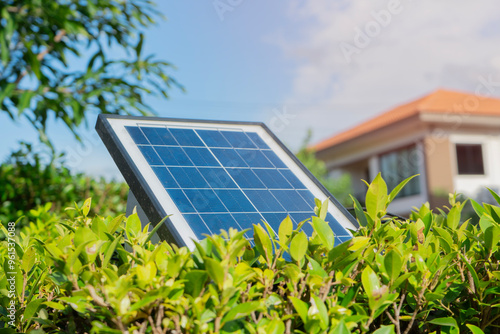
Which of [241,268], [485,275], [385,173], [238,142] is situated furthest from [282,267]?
[385,173]

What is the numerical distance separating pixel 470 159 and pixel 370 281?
2397cm

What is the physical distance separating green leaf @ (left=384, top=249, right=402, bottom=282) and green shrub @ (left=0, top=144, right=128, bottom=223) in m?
4.39

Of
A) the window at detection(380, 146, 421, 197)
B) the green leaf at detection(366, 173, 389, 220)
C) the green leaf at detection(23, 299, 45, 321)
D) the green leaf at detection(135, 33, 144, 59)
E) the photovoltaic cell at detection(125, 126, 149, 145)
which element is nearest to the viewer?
the green leaf at detection(23, 299, 45, 321)

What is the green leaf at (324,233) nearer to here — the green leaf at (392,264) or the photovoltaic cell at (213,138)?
the green leaf at (392,264)

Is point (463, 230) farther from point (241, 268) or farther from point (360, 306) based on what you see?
point (241, 268)

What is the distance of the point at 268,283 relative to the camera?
1.57 metres

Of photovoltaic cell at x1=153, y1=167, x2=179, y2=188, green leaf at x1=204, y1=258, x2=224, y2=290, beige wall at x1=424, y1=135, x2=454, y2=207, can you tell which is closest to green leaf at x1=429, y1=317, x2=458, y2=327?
green leaf at x1=204, y1=258, x2=224, y2=290

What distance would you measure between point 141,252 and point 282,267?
47cm

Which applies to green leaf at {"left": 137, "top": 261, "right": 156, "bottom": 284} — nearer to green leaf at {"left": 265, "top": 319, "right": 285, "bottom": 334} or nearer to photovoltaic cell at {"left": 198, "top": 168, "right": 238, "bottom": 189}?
green leaf at {"left": 265, "top": 319, "right": 285, "bottom": 334}

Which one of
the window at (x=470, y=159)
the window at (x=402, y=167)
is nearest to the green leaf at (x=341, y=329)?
the window at (x=402, y=167)

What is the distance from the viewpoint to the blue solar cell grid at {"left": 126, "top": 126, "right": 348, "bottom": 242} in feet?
6.89

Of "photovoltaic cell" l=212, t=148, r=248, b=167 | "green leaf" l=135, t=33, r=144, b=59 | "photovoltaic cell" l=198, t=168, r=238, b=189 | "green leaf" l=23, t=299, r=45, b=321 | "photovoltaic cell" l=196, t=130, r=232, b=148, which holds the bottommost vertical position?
"green leaf" l=23, t=299, r=45, b=321

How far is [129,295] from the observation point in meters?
1.41

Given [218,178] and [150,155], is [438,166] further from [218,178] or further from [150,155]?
[150,155]
